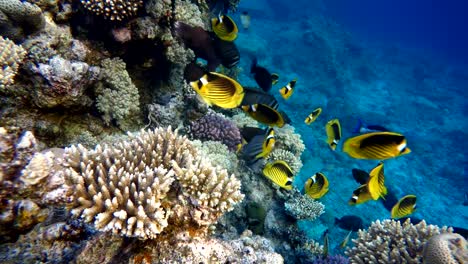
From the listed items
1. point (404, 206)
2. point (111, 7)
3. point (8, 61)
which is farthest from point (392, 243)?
point (8, 61)

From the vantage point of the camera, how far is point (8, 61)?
3623mm

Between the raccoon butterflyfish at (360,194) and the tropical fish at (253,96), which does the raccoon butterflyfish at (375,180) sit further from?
the tropical fish at (253,96)

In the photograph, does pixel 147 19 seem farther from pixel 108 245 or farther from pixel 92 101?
pixel 108 245

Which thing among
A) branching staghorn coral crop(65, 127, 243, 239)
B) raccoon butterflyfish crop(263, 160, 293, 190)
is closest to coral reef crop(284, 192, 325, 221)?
raccoon butterflyfish crop(263, 160, 293, 190)

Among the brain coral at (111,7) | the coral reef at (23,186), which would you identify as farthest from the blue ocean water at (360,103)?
the coral reef at (23,186)

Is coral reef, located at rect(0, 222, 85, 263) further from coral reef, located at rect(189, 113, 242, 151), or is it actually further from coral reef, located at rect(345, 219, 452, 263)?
coral reef, located at rect(345, 219, 452, 263)

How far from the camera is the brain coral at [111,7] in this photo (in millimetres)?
4504

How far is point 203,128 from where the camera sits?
5688 mm

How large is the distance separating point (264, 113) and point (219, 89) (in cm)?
108

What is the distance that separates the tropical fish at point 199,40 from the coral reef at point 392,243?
169 inches

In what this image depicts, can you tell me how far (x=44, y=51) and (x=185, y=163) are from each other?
2.88m

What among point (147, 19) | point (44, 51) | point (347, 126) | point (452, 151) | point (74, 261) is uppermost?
point (452, 151)

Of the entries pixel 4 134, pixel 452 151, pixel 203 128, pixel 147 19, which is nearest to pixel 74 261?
pixel 4 134

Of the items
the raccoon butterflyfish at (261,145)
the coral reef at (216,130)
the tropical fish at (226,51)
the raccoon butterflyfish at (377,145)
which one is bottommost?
the coral reef at (216,130)
